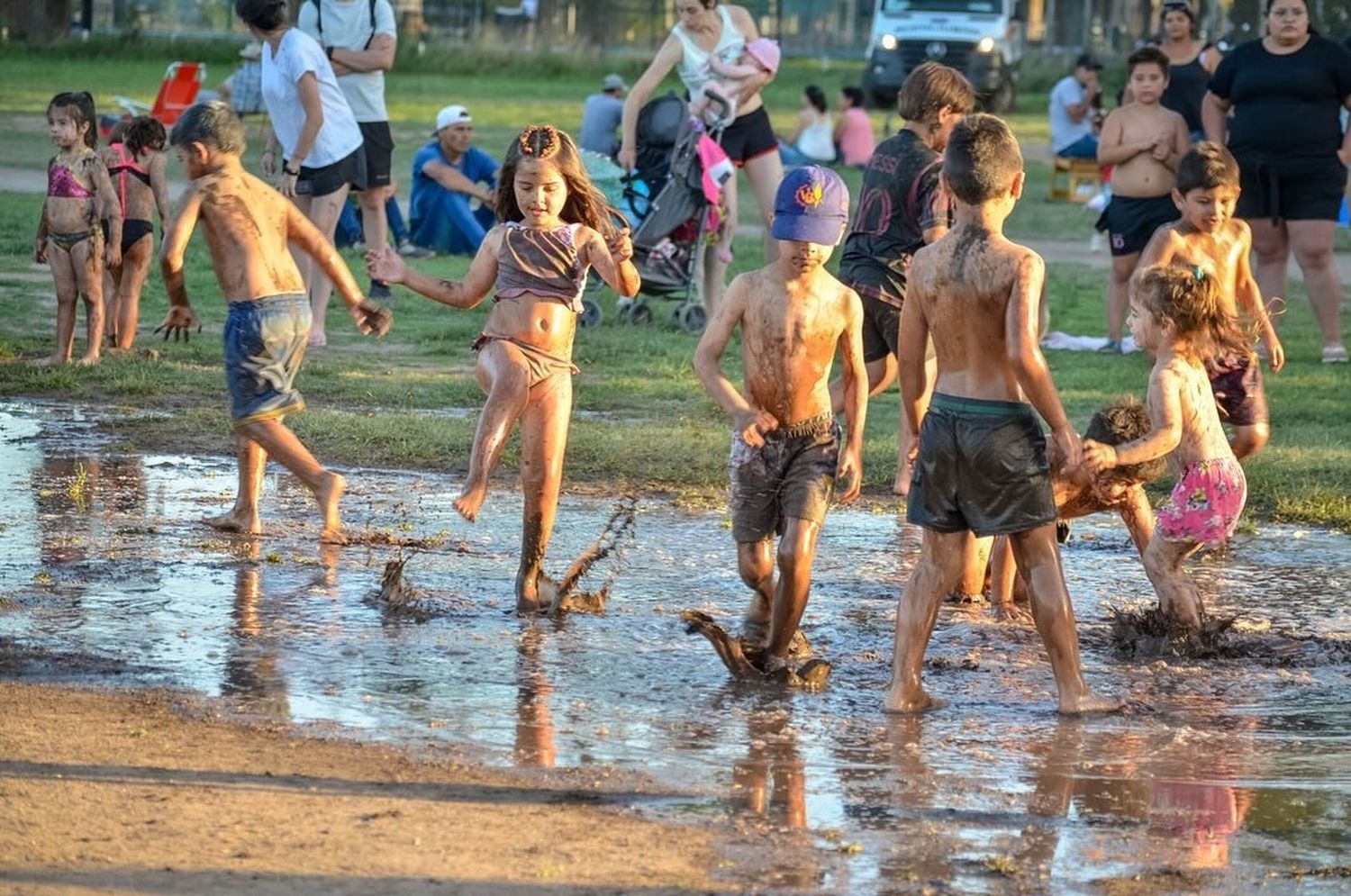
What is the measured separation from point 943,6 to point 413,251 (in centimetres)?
2012

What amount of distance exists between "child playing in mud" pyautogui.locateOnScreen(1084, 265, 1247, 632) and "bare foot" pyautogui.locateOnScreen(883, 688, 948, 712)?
1.16m

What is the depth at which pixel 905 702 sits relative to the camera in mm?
5738

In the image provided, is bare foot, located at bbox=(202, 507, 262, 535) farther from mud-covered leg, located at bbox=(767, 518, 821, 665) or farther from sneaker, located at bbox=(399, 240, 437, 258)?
sneaker, located at bbox=(399, 240, 437, 258)

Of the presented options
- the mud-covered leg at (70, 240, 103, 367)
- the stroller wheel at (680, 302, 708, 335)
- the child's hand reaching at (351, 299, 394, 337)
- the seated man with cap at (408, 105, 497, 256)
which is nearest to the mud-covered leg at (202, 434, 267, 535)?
the child's hand reaching at (351, 299, 394, 337)

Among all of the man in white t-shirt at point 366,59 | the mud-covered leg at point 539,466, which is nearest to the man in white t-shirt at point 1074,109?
the man in white t-shirt at point 366,59

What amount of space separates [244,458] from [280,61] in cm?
397

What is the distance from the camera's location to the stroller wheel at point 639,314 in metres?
14.0

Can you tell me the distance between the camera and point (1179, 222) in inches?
306

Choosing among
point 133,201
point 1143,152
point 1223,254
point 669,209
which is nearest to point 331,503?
point 1223,254

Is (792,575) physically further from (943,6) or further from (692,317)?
(943,6)

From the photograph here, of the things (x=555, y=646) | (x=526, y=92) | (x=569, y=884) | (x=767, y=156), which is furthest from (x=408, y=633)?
(x=526, y=92)

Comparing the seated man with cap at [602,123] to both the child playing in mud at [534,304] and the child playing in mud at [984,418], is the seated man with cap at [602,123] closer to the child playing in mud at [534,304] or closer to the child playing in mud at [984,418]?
the child playing in mud at [534,304]

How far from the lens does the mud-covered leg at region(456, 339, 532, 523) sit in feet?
21.6

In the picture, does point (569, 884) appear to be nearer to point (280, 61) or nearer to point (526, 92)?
point (280, 61)
